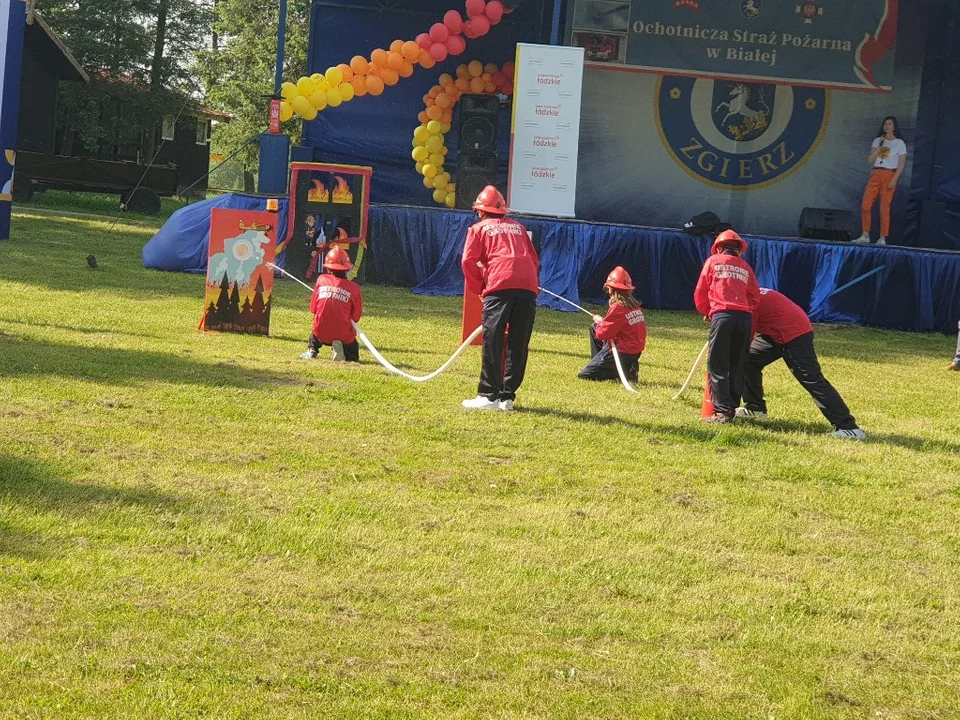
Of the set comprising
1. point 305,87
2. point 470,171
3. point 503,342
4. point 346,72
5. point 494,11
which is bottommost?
point 503,342

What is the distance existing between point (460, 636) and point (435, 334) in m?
9.59

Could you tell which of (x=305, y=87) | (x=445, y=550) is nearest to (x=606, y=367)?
(x=445, y=550)

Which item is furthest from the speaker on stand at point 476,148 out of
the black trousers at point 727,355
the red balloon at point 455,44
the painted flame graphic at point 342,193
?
the black trousers at point 727,355

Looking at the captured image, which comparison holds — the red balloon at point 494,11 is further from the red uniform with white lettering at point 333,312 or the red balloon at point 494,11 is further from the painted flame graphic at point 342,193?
the red uniform with white lettering at point 333,312

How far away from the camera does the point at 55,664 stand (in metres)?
4.22

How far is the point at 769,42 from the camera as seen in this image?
69.0 ft

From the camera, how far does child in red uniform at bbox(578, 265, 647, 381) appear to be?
11484 mm

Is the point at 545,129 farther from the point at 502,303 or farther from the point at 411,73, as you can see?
the point at 502,303

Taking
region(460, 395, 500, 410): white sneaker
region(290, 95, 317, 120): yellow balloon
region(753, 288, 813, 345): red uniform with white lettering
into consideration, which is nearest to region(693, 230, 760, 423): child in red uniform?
region(753, 288, 813, 345): red uniform with white lettering

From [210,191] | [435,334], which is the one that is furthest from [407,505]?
[210,191]

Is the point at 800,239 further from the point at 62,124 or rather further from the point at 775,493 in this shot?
the point at 62,124

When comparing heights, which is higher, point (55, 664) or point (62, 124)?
point (62, 124)

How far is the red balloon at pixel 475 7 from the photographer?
2145 cm

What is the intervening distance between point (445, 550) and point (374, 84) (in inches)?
653
